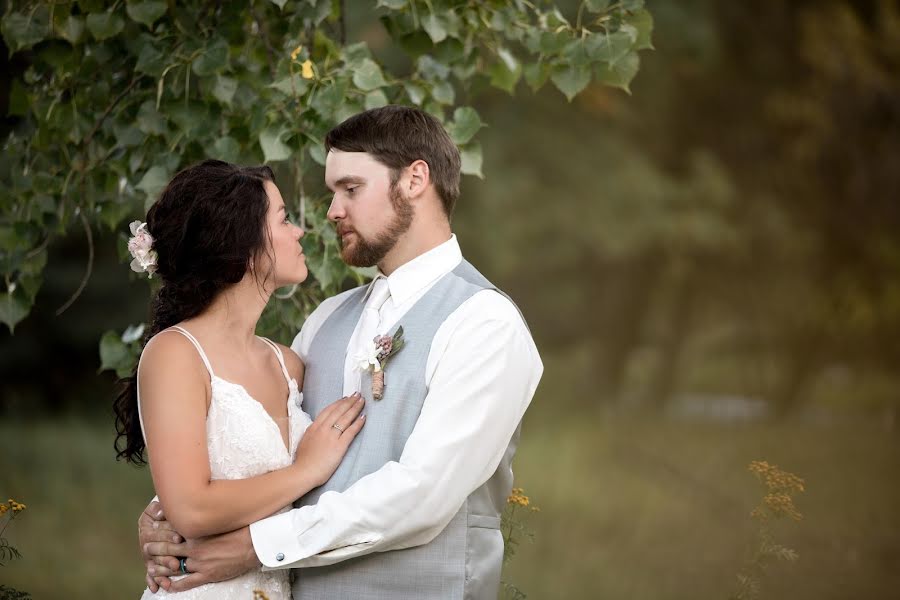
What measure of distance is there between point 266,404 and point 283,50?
1.39 meters

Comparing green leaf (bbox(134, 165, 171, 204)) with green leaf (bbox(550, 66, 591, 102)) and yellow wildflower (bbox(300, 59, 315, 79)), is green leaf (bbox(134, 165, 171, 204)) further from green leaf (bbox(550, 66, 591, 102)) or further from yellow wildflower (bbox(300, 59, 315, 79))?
green leaf (bbox(550, 66, 591, 102))

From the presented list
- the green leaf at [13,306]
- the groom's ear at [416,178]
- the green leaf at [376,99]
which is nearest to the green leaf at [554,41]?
the green leaf at [376,99]

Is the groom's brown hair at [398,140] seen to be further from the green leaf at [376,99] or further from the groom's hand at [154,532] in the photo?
the groom's hand at [154,532]

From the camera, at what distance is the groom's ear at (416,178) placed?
2236 millimetres

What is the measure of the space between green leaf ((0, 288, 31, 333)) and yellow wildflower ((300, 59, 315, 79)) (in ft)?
3.53

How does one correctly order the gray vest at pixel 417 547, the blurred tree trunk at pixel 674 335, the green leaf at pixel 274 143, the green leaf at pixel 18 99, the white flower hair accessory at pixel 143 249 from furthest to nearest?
the blurred tree trunk at pixel 674 335
the green leaf at pixel 18 99
the green leaf at pixel 274 143
the white flower hair accessory at pixel 143 249
the gray vest at pixel 417 547

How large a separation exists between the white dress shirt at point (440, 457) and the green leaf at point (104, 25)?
129 cm

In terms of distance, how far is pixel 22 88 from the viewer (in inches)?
122

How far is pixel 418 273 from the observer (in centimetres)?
225

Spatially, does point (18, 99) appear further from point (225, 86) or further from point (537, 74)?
point (537, 74)

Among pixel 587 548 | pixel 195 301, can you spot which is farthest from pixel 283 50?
pixel 587 548

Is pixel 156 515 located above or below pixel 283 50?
below

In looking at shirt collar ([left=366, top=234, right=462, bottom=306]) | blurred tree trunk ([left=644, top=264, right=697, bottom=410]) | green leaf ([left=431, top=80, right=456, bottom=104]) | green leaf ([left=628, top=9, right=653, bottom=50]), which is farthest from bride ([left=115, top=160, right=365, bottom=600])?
blurred tree trunk ([left=644, top=264, right=697, bottom=410])

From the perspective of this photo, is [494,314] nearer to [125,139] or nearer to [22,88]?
[125,139]
